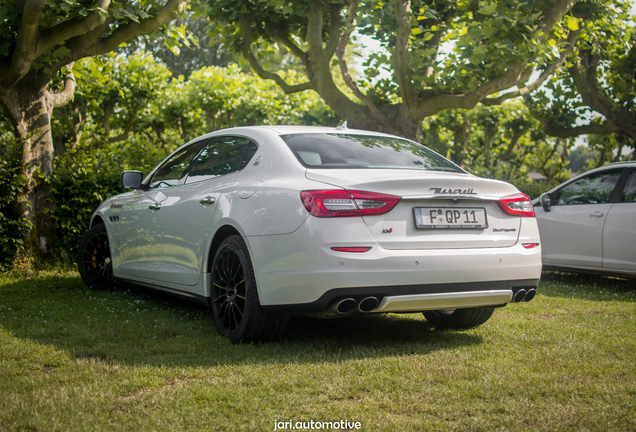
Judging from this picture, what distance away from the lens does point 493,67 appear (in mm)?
9414

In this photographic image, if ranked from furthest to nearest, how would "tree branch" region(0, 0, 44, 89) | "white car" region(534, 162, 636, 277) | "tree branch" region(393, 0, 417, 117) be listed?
"tree branch" region(393, 0, 417, 117)
"white car" region(534, 162, 636, 277)
"tree branch" region(0, 0, 44, 89)

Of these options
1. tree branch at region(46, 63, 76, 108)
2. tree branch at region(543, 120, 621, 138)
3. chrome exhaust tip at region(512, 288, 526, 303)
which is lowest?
chrome exhaust tip at region(512, 288, 526, 303)

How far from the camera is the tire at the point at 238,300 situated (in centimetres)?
409

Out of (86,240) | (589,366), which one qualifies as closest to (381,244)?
(589,366)

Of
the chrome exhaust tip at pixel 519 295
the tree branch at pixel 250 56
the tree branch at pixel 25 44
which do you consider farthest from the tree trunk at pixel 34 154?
the chrome exhaust tip at pixel 519 295

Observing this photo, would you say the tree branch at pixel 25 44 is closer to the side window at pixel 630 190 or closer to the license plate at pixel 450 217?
the license plate at pixel 450 217

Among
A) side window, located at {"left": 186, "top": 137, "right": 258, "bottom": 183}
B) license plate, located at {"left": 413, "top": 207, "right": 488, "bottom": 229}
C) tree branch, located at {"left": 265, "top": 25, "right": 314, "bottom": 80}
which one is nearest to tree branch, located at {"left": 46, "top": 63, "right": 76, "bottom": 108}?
tree branch, located at {"left": 265, "top": 25, "right": 314, "bottom": 80}

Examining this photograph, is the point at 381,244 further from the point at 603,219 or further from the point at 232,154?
→ the point at 603,219

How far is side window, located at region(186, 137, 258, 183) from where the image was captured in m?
4.74

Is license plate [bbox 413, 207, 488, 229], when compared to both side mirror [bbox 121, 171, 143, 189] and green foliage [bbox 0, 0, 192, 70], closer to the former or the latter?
side mirror [bbox 121, 171, 143, 189]

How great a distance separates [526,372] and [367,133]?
7.76 feet

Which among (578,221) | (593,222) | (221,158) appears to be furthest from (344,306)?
(578,221)

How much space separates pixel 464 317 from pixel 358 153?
65.2 inches

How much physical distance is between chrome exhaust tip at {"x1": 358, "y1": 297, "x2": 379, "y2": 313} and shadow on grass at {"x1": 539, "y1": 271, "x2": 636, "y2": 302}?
409 centimetres
